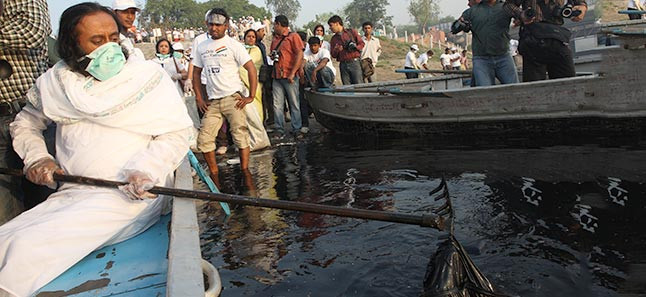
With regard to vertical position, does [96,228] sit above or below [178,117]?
below

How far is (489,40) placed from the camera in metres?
7.29

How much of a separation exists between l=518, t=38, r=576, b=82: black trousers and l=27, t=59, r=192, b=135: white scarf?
5.29 m

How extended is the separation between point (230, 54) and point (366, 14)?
263ft

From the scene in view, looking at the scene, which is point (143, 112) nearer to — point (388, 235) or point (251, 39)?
point (388, 235)

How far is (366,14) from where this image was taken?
275ft

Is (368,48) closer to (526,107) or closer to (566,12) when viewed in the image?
(526,107)

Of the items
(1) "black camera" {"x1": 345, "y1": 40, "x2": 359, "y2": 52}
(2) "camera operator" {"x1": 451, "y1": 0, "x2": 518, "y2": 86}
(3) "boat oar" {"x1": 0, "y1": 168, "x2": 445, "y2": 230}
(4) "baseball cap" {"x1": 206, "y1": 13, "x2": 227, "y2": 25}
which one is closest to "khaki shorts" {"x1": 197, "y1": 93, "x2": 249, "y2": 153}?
(4) "baseball cap" {"x1": 206, "y1": 13, "x2": 227, "y2": 25}

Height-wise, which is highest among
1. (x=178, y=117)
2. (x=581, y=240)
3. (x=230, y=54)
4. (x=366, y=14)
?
(x=366, y=14)

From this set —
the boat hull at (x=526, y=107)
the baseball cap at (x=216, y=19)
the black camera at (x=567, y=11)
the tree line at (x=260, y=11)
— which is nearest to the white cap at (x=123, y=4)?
the baseball cap at (x=216, y=19)

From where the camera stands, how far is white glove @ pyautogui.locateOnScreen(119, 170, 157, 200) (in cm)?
255

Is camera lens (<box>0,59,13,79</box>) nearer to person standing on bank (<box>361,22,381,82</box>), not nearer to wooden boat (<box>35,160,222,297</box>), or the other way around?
wooden boat (<box>35,160,222,297</box>)

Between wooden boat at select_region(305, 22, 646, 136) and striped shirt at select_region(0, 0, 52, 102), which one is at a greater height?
striped shirt at select_region(0, 0, 52, 102)

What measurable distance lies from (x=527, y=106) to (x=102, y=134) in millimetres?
5732

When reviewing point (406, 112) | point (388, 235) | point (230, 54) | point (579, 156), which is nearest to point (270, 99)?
point (406, 112)
